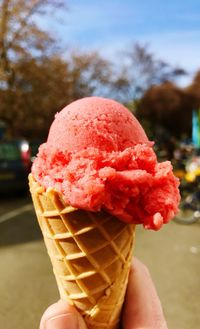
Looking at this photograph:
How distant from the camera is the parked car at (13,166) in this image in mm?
10469

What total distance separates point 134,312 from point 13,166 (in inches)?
365

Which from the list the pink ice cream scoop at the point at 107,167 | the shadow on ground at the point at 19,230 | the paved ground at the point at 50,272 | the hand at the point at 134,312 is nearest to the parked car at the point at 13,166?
the shadow on ground at the point at 19,230

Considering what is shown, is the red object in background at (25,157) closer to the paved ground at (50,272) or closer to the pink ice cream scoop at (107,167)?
the paved ground at (50,272)

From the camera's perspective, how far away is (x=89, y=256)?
1638mm

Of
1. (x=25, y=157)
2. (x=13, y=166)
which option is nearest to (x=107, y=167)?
(x=13, y=166)

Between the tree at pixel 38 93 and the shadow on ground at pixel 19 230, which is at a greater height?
the tree at pixel 38 93

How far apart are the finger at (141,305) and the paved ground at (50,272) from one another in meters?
2.57

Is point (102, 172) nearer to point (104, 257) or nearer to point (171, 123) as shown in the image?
point (104, 257)

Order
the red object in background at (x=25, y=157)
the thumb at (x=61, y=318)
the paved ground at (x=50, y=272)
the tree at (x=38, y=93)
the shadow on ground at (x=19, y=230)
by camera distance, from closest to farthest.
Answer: the thumb at (x=61, y=318) → the paved ground at (x=50, y=272) → the shadow on ground at (x=19, y=230) → the red object in background at (x=25, y=157) → the tree at (x=38, y=93)

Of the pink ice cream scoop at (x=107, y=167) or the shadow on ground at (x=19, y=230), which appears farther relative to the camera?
the shadow on ground at (x=19, y=230)

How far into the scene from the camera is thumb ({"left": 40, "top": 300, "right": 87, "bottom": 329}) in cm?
148

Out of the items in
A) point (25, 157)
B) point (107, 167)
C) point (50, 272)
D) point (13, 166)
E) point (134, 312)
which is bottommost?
point (50, 272)

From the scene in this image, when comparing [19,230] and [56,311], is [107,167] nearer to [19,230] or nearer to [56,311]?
[56,311]

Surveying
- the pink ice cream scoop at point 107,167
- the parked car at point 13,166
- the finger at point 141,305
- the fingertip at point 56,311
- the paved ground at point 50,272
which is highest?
the pink ice cream scoop at point 107,167
